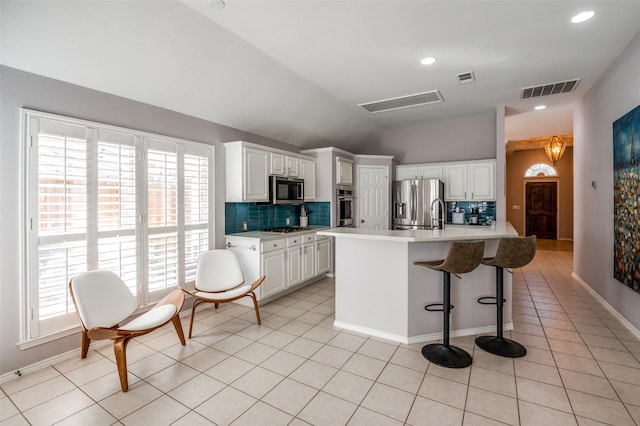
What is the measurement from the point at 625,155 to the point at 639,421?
8.41 ft

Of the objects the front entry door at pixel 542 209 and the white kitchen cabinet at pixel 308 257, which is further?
the front entry door at pixel 542 209

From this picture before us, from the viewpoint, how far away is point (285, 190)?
15.4 feet

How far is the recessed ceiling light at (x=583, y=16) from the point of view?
2.54 m

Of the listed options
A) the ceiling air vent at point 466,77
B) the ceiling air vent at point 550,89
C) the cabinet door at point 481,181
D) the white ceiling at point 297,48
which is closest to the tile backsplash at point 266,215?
the white ceiling at point 297,48

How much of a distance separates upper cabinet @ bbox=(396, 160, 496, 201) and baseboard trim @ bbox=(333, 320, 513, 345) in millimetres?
2848

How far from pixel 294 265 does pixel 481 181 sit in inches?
146

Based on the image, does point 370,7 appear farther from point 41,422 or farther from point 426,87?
point 41,422

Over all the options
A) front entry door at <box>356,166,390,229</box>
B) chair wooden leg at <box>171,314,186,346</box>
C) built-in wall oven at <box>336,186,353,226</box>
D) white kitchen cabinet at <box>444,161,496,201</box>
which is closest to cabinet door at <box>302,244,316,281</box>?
built-in wall oven at <box>336,186,353,226</box>

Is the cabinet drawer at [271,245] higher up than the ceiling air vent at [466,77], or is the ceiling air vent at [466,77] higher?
the ceiling air vent at [466,77]

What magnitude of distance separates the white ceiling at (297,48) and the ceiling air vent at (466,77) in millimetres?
70

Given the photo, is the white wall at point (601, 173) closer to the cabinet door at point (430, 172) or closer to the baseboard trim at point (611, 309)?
the baseboard trim at point (611, 309)

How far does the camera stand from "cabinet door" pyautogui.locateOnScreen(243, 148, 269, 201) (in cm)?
410

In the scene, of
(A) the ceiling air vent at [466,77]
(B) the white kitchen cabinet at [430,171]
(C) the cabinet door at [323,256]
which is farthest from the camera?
(B) the white kitchen cabinet at [430,171]

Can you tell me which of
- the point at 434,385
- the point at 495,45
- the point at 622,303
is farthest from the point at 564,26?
the point at 434,385
